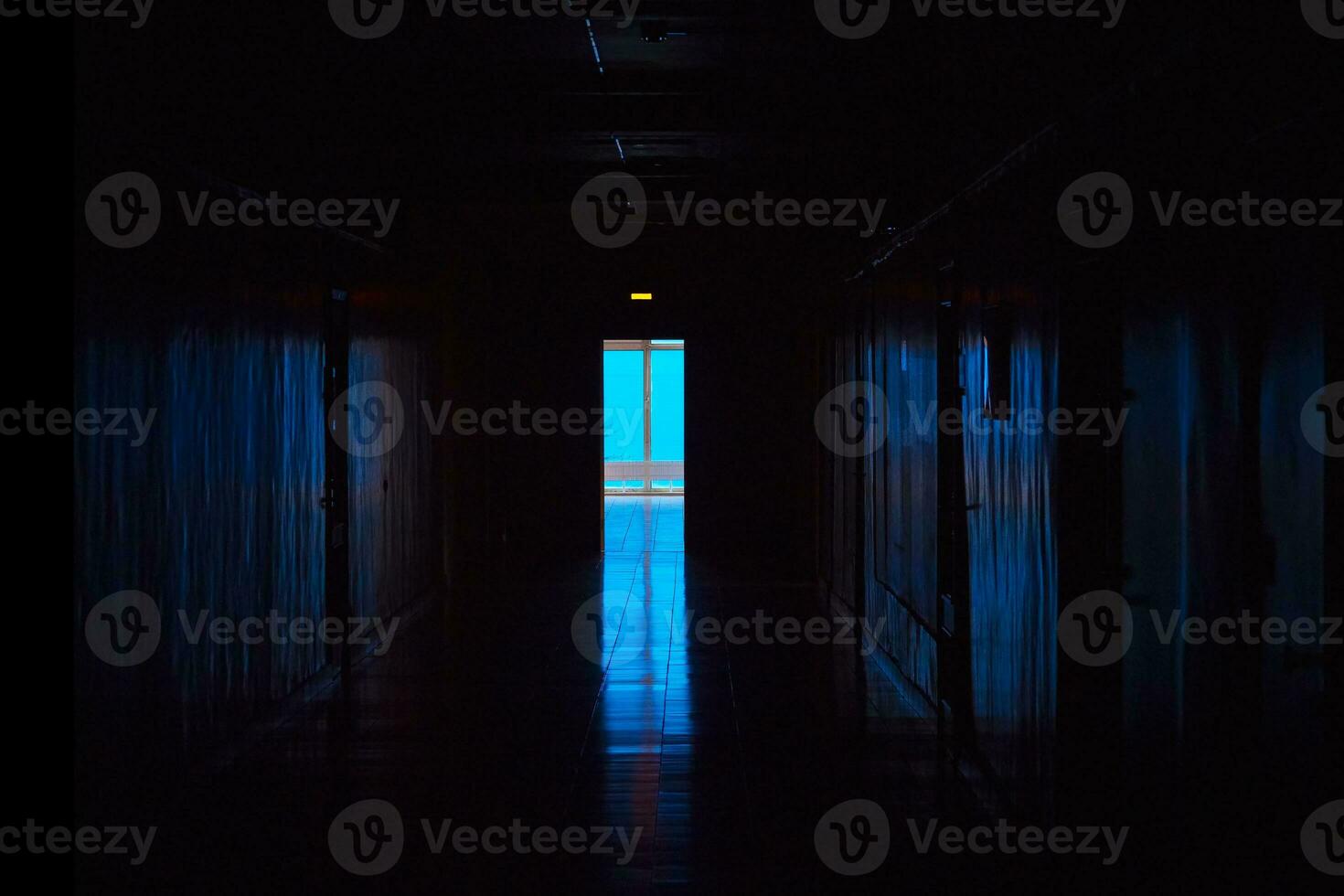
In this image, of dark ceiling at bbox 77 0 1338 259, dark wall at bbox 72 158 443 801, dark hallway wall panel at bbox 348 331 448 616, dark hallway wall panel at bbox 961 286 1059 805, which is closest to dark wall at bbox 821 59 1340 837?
dark hallway wall panel at bbox 961 286 1059 805

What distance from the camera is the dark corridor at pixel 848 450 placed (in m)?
2.81

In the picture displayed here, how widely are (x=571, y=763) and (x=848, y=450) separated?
187 inches

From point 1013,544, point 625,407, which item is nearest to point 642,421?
point 625,407

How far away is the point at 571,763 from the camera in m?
5.68

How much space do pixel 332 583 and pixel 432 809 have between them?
3051 millimetres

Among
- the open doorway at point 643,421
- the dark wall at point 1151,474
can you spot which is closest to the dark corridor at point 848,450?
the dark wall at point 1151,474

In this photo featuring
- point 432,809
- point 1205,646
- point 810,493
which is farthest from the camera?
point 810,493

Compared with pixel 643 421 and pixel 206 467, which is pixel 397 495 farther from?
pixel 643 421

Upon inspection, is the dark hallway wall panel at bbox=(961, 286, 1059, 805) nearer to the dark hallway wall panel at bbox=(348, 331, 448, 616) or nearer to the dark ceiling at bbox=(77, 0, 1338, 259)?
the dark ceiling at bbox=(77, 0, 1338, 259)

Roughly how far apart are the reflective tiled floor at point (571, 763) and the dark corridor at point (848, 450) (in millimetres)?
33

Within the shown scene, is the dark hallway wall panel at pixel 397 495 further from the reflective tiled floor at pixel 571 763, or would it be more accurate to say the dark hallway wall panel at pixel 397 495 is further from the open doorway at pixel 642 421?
the open doorway at pixel 642 421

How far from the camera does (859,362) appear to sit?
30.3 feet

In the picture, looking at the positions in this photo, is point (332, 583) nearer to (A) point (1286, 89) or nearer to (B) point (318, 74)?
(B) point (318, 74)

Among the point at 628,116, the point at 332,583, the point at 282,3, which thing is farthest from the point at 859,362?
the point at 282,3
